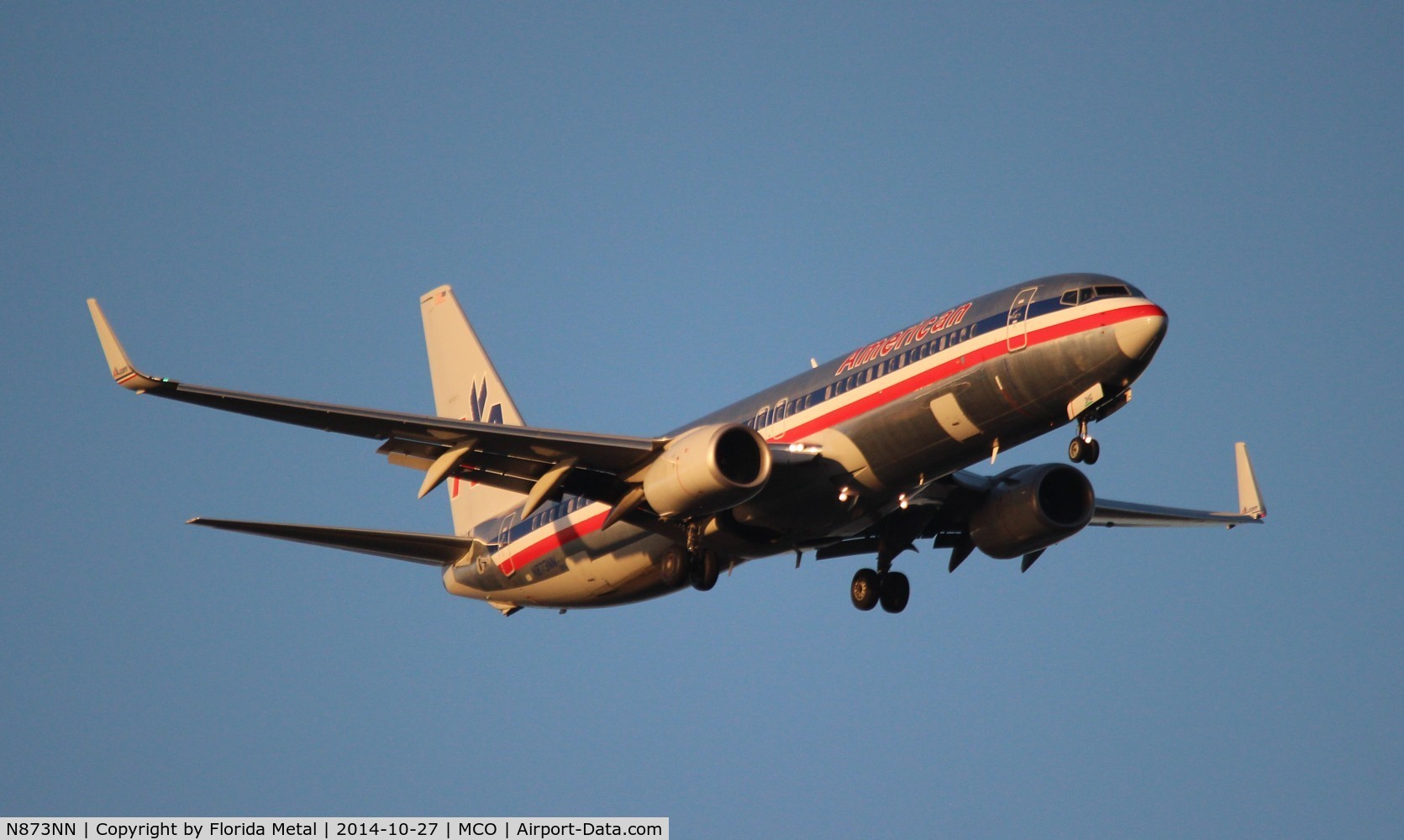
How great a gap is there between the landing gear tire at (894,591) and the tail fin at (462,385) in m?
10.6

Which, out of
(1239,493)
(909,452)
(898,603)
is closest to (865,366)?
(909,452)

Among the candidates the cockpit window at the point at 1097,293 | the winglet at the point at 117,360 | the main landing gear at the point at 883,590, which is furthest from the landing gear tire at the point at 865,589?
the winglet at the point at 117,360

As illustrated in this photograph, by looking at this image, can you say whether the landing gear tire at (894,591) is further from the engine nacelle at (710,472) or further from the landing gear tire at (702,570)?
the engine nacelle at (710,472)

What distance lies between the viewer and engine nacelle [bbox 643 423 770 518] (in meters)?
33.2

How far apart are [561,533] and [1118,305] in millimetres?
14596

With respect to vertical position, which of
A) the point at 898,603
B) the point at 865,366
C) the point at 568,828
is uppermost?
the point at 865,366

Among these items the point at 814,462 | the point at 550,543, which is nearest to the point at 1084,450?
the point at 814,462

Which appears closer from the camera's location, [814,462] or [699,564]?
[814,462]

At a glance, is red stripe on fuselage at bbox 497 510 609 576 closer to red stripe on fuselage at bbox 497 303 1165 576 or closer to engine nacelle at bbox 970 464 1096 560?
red stripe on fuselage at bbox 497 303 1165 576

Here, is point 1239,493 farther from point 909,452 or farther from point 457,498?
point 457,498

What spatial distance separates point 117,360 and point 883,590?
1954 cm

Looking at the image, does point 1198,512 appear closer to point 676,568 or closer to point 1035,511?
point 1035,511

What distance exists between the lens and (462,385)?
49031mm

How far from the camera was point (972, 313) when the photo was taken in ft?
111
